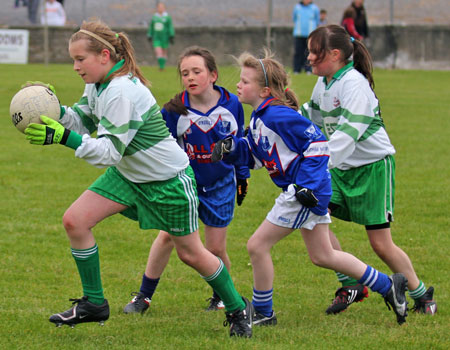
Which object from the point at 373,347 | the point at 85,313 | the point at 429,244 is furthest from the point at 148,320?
the point at 429,244

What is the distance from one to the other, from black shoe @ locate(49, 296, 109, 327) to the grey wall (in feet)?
67.1

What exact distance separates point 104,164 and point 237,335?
1.27 m

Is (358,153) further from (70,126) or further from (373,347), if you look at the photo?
(70,126)

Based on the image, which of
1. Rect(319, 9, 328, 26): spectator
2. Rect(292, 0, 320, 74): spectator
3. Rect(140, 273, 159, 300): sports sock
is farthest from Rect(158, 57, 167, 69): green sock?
Rect(140, 273, 159, 300): sports sock

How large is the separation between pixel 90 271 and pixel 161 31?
1985cm

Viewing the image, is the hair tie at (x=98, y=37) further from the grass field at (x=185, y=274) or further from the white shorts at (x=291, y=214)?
the grass field at (x=185, y=274)

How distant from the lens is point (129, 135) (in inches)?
169

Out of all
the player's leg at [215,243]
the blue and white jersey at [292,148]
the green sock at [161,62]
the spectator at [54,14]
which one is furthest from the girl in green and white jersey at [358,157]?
the spectator at [54,14]

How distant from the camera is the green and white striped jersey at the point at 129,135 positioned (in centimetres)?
411

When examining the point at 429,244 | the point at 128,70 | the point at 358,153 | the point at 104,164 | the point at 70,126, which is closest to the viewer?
the point at 104,164

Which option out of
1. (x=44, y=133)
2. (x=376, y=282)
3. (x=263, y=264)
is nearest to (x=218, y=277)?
(x=263, y=264)

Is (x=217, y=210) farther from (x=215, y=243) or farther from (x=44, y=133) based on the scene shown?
(x=44, y=133)

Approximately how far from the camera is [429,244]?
683 centimetres

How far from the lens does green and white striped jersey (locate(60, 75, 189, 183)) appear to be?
4105mm
